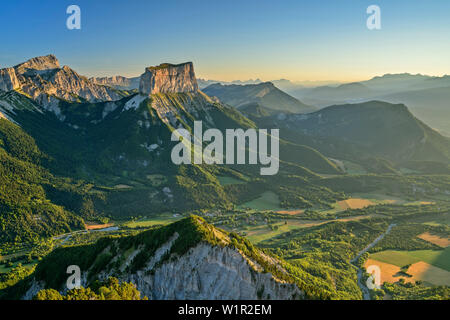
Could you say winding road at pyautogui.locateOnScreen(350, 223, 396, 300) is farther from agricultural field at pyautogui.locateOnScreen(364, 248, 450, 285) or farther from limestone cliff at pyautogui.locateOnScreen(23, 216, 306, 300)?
limestone cliff at pyautogui.locateOnScreen(23, 216, 306, 300)

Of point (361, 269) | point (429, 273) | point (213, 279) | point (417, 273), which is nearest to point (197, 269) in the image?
point (213, 279)

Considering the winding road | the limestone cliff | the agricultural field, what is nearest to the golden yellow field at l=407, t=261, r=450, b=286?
the agricultural field

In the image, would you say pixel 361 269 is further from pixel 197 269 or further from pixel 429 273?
pixel 197 269

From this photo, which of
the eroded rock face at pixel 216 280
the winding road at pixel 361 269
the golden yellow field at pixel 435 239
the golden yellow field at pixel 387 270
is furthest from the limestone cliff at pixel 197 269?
the golden yellow field at pixel 435 239

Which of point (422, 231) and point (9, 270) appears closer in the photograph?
point (9, 270)

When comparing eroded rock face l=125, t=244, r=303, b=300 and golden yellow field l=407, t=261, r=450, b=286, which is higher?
eroded rock face l=125, t=244, r=303, b=300
